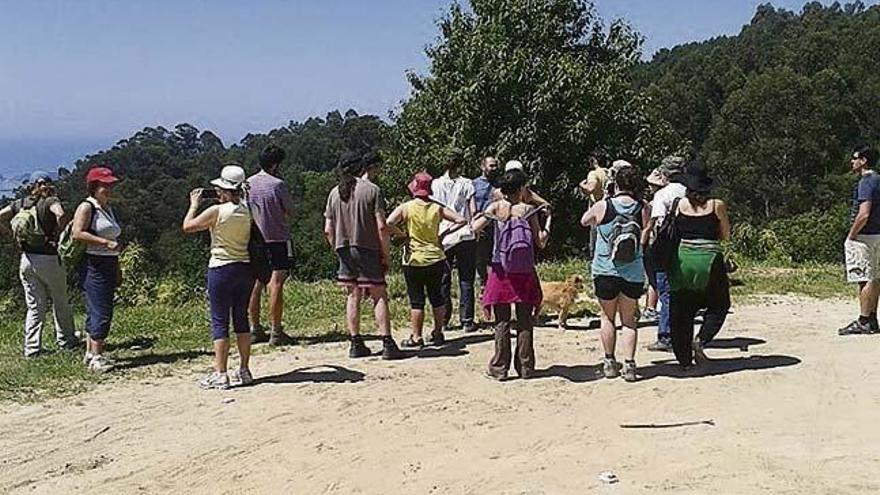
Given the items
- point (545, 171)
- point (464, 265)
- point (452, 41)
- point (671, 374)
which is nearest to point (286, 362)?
point (464, 265)

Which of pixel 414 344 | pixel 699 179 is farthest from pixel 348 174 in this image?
pixel 699 179

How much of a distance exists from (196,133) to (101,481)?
399ft

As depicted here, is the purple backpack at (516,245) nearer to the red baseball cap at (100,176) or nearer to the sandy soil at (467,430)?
the sandy soil at (467,430)

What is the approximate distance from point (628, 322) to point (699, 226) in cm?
95

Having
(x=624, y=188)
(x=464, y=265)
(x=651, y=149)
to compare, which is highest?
(x=651, y=149)

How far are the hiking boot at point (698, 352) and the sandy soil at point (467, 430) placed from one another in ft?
0.54

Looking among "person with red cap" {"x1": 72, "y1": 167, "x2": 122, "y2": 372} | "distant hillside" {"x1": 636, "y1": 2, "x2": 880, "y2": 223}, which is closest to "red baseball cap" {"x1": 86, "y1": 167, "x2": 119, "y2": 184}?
"person with red cap" {"x1": 72, "y1": 167, "x2": 122, "y2": 372}

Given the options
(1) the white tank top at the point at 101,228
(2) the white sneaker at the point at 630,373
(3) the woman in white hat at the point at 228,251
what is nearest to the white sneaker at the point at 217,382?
(3) the woman in white hat at the point at 228,251

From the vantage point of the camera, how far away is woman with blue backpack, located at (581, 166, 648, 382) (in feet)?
24.5

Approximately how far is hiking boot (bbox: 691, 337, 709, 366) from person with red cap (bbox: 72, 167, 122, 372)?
16.7 ft

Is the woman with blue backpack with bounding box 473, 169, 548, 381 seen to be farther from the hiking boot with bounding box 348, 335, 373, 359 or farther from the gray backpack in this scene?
the hiking boot with bounding box 348, 335, 373, 359

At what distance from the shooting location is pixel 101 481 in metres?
5.95

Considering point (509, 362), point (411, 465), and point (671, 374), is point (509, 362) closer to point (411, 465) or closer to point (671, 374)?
point (671, 374)

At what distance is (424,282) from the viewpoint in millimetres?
8836
